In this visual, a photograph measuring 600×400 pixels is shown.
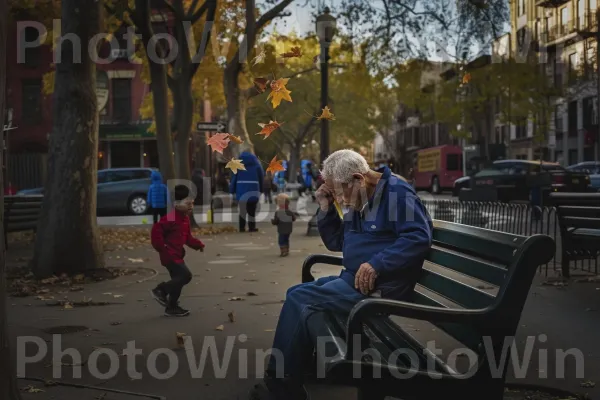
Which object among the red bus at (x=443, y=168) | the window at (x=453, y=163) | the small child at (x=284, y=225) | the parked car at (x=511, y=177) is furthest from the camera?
the window at (x=453, y=163)

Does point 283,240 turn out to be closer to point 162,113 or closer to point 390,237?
point 162,113

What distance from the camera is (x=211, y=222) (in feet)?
67.8

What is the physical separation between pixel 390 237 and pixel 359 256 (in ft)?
0.75

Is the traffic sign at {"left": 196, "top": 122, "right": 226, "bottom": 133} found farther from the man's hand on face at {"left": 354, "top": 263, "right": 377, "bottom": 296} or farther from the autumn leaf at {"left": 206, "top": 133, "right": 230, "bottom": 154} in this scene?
the man's hand on face at {"left": 354, "top": 263, "right": 377, "bottom": 296}

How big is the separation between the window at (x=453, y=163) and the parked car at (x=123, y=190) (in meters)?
27.3

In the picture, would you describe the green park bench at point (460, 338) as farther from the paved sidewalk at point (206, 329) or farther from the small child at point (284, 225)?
the small child at point (284, 225)

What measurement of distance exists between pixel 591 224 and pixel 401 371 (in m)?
5.42

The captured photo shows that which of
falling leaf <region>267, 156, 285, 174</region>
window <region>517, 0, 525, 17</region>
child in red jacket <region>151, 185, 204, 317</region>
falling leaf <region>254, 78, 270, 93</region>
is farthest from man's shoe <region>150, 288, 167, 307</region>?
window <region>517, 0, 525, 17</region>

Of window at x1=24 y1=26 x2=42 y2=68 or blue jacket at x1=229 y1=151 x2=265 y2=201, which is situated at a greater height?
window at x1=24 y1=26 x2=42 y2=68

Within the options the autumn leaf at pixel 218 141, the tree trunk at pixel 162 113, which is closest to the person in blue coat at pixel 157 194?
the tree trunk at pixel 162 113

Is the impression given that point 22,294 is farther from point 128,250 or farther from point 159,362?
point 128,250

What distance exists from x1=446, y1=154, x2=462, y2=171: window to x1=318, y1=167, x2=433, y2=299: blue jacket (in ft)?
154

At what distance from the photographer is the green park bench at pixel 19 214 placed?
13.3m

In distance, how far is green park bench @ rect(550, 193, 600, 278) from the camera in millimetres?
8172
